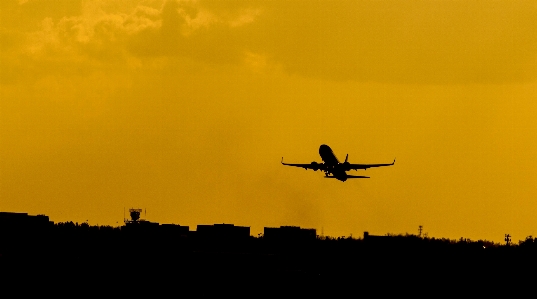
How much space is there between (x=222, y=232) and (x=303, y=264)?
104 ft

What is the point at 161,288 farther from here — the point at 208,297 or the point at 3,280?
the point at 3,280

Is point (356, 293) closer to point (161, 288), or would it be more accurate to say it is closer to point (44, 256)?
point (161, 288)

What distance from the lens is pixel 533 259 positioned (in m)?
170

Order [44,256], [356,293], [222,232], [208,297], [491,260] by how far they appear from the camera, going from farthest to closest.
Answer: [222,232], [491,260], [44,256], [356,293], [208,297]

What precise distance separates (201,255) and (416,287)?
23359mm

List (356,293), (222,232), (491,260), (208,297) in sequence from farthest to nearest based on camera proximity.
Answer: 1. (222,232)
2. (491,260)
3. (356,293)
4. (208,297)

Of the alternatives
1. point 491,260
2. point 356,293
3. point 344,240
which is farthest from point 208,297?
point 344,240

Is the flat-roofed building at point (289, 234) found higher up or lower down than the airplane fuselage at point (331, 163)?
lower down

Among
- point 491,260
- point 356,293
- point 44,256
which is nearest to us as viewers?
point 356,293

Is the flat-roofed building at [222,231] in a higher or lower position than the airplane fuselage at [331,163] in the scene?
lower

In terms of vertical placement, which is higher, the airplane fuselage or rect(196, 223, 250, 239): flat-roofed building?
the airplane fuselage

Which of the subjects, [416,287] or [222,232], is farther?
[222,232]

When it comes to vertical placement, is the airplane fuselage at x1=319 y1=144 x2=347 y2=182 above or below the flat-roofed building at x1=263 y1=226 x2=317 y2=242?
above

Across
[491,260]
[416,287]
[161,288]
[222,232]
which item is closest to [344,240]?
[222,232]
